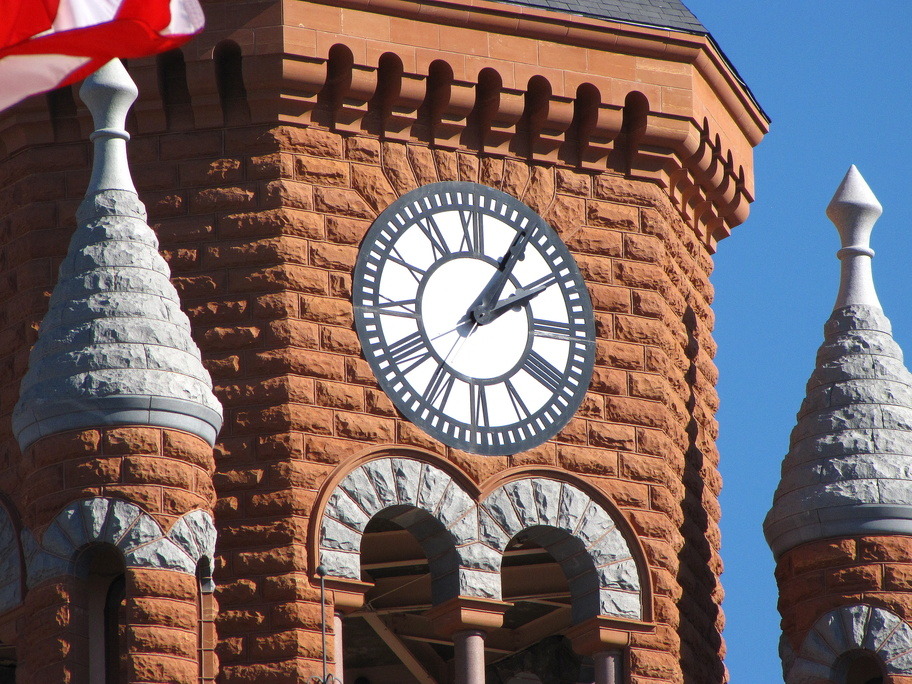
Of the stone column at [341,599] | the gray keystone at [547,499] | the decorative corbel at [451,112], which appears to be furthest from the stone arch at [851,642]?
the decorative corbel at [451,112]

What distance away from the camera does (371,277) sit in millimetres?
29531

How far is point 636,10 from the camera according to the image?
3161 cm

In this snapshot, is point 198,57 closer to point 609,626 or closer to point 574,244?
point 574,244

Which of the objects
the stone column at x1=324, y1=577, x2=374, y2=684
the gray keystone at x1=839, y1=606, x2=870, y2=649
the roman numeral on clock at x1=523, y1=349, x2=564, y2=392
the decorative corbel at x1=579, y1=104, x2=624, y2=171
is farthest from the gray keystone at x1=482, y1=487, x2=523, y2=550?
the decorative corbel at x1=579, y1=104, x2=624, y2=171

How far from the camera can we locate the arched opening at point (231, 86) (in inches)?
1169

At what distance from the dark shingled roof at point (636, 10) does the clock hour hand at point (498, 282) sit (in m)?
2.46

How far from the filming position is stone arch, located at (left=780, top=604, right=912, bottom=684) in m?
29.0

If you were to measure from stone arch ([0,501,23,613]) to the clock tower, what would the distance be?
1.3 inches

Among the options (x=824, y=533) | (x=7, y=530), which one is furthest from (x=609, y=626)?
(x=7, y=530)

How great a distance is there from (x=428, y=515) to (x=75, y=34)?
1002 cm

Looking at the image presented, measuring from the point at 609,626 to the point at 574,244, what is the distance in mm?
4057

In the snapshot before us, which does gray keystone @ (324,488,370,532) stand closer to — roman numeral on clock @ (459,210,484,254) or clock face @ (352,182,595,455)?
clock face @ (352,182,595,455)

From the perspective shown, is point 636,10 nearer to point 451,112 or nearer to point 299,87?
point 451,112

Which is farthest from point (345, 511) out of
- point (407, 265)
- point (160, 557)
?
point (160, 557)
